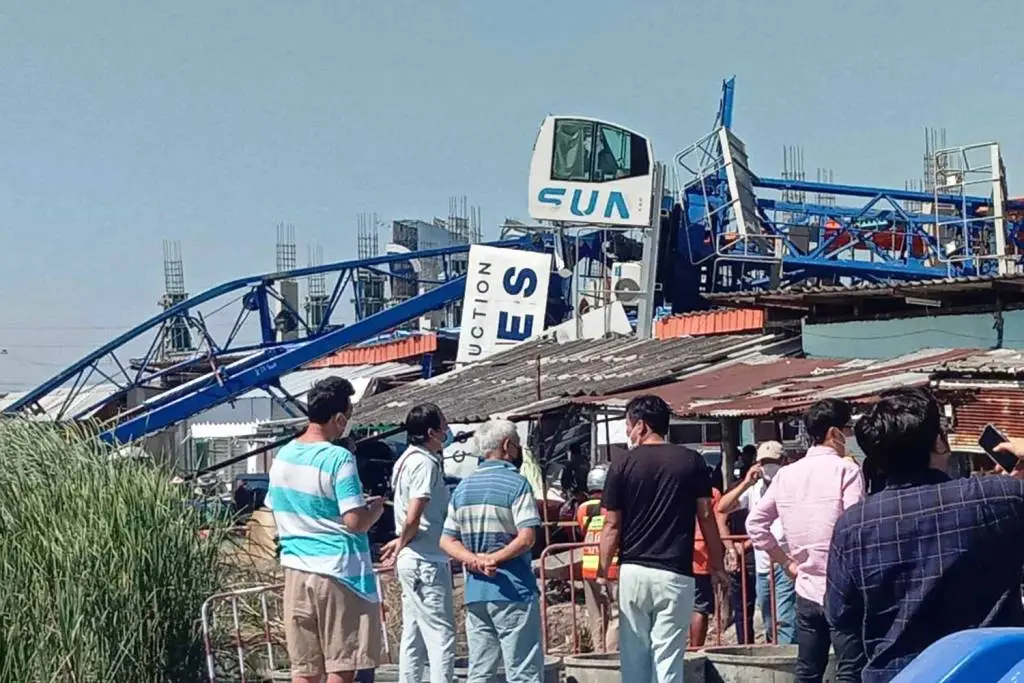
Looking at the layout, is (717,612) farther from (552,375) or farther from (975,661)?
(552,375)

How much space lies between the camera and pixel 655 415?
5.72 meters

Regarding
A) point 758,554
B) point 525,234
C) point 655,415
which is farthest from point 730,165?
point 655,415

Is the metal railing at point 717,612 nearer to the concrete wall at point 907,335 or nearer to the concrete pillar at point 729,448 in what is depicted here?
the concrete pillar at point 729,448

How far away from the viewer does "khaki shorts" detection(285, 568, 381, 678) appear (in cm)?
579

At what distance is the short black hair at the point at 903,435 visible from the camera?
364cm

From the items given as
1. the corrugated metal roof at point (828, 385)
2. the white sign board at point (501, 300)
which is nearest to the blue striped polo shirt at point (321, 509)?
the corrugated metal roof at point (828, 385)

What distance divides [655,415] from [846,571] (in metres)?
2.17

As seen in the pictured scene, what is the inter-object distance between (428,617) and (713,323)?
1149 cm

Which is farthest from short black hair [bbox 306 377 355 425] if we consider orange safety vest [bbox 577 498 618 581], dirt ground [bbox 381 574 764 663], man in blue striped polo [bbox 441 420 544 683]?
dirt ground [bbox 381 574 764 663]

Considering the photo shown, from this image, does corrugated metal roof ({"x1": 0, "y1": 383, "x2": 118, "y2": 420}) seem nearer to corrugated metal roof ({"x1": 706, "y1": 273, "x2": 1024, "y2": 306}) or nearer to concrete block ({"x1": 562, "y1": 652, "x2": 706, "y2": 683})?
corrugated metal roof ({"x1": 706, "y1": 273, "x2": 1024, "y2": 306})

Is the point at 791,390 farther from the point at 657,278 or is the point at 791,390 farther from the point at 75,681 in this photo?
the point at 657,278

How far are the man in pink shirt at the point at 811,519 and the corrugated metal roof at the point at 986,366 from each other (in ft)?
13.0

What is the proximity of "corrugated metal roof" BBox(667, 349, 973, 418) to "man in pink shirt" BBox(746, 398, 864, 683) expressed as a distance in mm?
3520

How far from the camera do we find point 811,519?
5383mm
